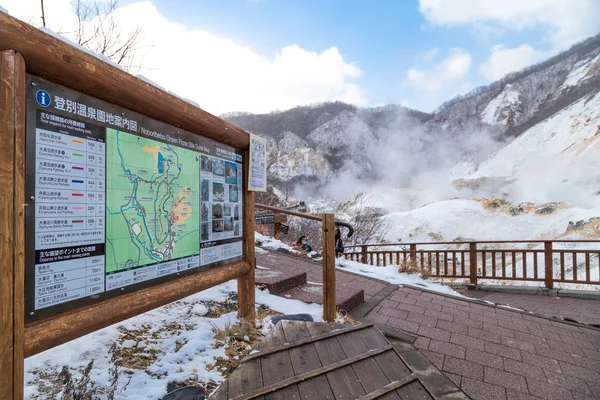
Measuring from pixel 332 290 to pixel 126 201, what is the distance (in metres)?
1.90

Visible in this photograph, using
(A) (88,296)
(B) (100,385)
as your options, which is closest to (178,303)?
(B) (100,385)

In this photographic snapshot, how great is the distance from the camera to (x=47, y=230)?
3.41 ft

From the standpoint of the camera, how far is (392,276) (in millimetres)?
5273

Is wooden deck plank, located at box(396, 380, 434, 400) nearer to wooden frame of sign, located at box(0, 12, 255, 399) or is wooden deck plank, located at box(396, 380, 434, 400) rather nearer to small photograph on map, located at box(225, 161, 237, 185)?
wooden frame of sign, located at box(0, 12, 255, 399)

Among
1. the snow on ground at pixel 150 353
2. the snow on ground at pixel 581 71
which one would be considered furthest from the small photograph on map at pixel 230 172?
the snow on ground at pixel 581 71

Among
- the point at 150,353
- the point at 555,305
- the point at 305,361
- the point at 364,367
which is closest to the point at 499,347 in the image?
the point at 364,367

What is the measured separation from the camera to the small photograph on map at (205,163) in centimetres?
193

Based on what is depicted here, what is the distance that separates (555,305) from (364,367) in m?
5.49

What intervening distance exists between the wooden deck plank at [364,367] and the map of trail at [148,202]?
128 centimetres

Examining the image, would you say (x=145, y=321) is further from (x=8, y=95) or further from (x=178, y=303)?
(x=8, y=95)

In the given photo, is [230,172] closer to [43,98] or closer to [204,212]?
[204,212]

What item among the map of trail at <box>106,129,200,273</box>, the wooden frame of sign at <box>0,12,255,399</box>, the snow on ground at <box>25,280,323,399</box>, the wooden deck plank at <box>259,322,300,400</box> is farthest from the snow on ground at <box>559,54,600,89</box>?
the wooden frame of sign at <box>0,12,255,399</box>

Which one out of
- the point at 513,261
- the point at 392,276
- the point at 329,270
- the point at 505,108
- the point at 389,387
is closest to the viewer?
the point at 389,387

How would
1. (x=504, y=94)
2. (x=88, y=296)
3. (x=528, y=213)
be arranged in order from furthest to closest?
(x=504, y=94) → (x=528, y=213) → (x=88, y=296)
